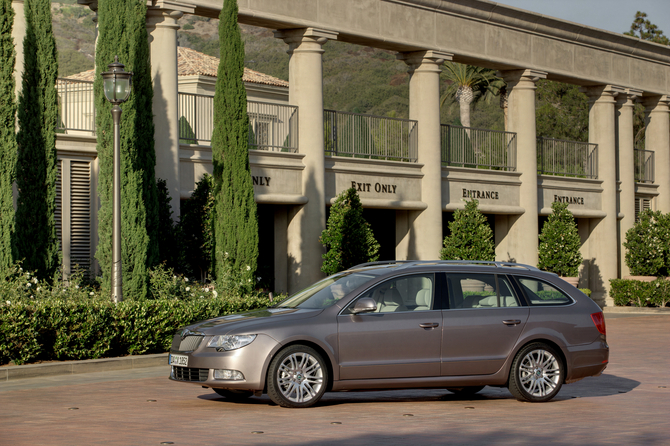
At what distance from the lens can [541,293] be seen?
11.2 metres

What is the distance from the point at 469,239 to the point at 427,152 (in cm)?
286

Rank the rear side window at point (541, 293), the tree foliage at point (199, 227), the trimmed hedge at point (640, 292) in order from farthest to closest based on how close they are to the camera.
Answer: the trimmed hedge at point (640, 292) < the tree foliage at point (199, 227) < the rear side window at point (541, 293)

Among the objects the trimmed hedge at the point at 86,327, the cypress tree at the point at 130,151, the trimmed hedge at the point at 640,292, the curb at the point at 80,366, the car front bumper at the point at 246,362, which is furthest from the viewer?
the trimmed hedge at the point at 640,292

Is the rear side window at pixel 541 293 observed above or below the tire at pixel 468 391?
above

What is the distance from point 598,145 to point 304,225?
47.0 ft

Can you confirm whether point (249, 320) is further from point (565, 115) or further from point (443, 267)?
point (565, 115)

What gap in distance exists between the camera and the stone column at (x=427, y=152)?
2697cm

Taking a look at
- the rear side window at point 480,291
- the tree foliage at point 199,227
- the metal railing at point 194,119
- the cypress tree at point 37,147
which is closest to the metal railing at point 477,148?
the metal railing at point 194,119

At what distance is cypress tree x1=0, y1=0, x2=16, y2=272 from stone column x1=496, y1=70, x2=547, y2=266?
17.8 metres

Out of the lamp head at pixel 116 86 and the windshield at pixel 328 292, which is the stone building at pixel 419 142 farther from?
the windshield at pixel 328 292

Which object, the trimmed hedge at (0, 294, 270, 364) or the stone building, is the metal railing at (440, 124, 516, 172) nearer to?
the stone building

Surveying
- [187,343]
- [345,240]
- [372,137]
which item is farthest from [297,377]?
[372,137]

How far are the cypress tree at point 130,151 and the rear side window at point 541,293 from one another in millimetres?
8254

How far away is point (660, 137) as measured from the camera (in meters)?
36.4
